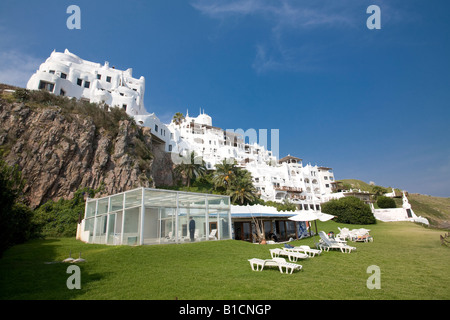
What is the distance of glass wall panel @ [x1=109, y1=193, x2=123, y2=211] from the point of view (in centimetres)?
1470

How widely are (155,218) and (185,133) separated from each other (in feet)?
172

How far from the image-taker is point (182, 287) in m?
6.64

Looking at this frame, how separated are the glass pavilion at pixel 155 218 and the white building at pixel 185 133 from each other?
27.2 metres

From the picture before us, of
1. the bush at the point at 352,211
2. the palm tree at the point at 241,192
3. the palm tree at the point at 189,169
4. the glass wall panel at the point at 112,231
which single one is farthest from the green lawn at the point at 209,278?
the bush at the point at 352,211

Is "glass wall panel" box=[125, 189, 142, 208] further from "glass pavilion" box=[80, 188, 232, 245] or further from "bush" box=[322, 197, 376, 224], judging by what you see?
"bush" box=[322, 197, 376, 224]

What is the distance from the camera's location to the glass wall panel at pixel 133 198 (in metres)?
13.8

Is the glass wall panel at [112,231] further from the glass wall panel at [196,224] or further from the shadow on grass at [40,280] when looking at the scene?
the shadow on grass at [40,280]

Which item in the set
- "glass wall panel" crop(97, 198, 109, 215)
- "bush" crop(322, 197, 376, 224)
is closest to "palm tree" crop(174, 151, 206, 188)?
"glass wall panel" crop(97, 198, 109, 215)

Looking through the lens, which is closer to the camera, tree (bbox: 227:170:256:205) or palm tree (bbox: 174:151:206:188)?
tree (bbox: 227:170:256:205)

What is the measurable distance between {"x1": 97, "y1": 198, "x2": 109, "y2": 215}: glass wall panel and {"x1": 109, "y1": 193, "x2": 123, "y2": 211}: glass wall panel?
1.01 m

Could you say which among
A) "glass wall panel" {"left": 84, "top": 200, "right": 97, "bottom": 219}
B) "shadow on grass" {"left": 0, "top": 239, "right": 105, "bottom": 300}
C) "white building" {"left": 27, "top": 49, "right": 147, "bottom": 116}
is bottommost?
"shadow on grass" {"left": 0, "top": 239, "right": 105, "bottom": 300}

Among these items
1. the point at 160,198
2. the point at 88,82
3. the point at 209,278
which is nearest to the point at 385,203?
the point at 160,198
